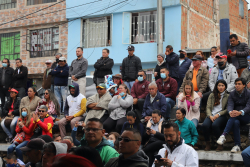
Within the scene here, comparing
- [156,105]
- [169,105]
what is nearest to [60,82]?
[156,105]

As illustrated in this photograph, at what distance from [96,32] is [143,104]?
10098 mm

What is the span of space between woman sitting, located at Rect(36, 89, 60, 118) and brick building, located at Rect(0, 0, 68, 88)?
8552 mm

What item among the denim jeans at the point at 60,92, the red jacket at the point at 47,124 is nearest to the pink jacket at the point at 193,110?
the red jacket at the point at 47,124

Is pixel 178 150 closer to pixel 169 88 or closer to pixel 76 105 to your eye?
pixel 169 88

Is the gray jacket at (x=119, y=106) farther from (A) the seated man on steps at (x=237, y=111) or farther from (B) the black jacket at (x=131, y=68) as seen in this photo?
(A) the seated man on steps at (x=237, y=111)

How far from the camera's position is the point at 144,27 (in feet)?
59.4

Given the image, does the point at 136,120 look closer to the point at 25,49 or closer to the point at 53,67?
the point at 53,67

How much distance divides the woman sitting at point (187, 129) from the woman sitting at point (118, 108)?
5.74 ft

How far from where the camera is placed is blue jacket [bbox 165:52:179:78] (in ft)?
36.2

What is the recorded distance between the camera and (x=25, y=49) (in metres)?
21.0

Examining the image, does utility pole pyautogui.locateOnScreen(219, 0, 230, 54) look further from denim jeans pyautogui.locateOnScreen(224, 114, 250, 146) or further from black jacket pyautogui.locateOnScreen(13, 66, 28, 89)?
black jacket pyautogui.locateOnScreen(13, 66, 28, 89)

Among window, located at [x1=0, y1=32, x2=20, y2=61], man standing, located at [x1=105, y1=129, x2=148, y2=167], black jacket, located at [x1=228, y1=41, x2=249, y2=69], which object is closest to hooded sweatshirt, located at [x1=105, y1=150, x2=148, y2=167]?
man standing, located at [x1=105, y1=129, x2=148, y2=167]

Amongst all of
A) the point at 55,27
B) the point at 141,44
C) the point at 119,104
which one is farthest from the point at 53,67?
the point at 55,27

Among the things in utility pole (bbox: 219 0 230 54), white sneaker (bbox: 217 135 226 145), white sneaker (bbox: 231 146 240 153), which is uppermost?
utility pole (bbox: 219 0 230 54)
